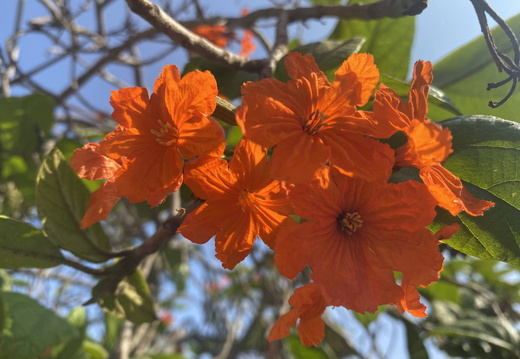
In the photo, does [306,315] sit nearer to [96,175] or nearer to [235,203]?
[235,203]

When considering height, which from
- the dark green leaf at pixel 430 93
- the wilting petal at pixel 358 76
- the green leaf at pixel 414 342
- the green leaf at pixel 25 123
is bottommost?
the green leaf at pixel 414 342

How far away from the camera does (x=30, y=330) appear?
915 mm

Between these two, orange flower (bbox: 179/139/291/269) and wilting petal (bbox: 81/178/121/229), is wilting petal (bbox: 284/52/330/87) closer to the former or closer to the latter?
orange flower (bbox: 179/139/291/269)

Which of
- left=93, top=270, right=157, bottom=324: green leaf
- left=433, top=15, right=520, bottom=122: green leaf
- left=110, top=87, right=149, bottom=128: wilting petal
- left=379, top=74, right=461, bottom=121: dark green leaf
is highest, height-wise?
left=110, top=87, right=149, bottom=128: wilting petal

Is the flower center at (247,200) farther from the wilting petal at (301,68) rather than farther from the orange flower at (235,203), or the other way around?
the wilting petal at (301,68)

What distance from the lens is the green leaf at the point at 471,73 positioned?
85 centimetres

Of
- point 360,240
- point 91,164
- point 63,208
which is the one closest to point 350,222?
point 360,240

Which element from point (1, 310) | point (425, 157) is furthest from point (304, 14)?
point (1, 310)

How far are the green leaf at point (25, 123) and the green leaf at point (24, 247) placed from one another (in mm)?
700

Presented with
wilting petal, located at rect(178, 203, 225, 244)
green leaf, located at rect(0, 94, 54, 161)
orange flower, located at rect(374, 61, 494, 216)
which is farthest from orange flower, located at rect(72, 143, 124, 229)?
green leaf, located at rect(0, 94, 54, 161)

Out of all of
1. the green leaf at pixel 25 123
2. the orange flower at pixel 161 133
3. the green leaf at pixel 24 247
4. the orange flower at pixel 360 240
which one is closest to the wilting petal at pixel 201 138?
the orange flower at pixel 161 133

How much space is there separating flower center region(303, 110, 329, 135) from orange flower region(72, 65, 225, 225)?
0.33 ft

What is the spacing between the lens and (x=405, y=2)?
2.21 feet

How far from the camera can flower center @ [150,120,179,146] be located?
0.56 m
